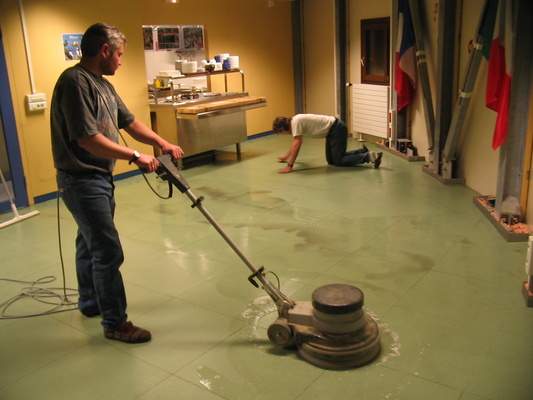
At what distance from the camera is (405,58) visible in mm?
6406

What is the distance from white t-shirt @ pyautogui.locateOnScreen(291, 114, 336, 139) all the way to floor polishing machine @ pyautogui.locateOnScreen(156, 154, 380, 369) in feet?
11.9

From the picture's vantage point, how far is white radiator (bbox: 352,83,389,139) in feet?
24.2

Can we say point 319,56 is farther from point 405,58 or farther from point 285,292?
point 285,292

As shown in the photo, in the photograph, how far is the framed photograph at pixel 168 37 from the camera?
7.18 m

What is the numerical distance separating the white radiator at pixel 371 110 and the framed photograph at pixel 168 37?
272 centimetres

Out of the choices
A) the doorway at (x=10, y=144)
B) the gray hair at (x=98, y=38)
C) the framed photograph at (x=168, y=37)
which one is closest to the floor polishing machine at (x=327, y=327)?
the gray hair at (x=98, y=38)

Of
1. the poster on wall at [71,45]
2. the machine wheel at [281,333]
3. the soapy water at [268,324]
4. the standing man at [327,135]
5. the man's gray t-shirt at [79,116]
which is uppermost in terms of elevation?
the poster on wall at [71,45]

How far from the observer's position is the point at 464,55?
5.38 m

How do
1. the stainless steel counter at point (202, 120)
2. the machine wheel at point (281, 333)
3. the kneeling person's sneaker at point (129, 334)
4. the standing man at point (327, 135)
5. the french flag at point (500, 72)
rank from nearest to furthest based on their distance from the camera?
the machine wheel at point (281, 333), the kneeling person's sneaker at point (129, 334), the french flag at point (500, 72), the standing man at point (327, 135), the stainless steel counter at point (202, 120)

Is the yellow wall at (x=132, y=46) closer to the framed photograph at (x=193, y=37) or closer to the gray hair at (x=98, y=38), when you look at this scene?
the framed photograph at (x=193, y=37)

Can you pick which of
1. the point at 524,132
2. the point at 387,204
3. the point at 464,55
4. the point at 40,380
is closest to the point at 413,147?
the point at 464,55

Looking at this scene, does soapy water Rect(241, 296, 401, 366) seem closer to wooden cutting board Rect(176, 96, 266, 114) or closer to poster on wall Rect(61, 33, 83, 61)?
wooden cutting board Rect(176, 96, 266, 114)

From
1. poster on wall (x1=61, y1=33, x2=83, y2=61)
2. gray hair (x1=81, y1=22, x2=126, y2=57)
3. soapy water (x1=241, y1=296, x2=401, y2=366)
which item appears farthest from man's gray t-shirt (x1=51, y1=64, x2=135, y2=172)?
poster on wall (x1=61, y1=33, x2=83, y2=61)

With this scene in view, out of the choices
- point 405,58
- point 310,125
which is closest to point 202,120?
point 310,125
